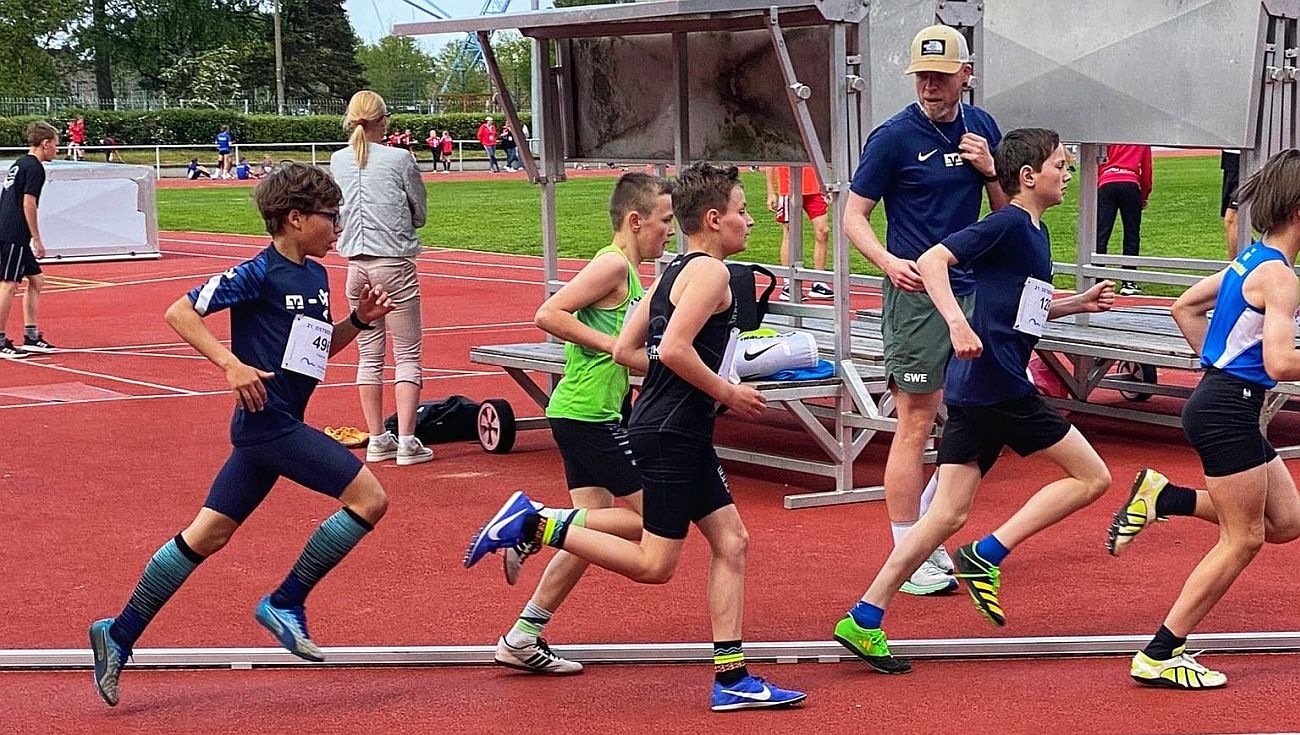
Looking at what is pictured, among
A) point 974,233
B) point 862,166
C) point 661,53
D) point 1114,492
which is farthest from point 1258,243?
point 661,53

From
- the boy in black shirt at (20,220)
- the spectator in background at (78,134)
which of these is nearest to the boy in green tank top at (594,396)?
the boy in black shirt at (20,220)

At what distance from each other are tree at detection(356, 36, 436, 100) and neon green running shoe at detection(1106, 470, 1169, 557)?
118 meters

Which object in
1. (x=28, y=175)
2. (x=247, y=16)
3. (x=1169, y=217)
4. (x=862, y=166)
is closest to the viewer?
(x=862, y=166)

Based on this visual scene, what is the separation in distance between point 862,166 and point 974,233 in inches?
42.5

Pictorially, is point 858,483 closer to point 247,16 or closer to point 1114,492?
point 1114,492

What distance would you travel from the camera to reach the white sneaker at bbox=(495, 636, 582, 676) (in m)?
5.98

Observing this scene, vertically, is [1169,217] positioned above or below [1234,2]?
below

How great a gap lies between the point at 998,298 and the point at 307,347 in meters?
2.43

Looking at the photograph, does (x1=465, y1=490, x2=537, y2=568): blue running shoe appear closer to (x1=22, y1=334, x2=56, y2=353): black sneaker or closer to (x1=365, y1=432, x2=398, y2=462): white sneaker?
(x1=365, y1=432, x2=398, y2=462): white sneaker

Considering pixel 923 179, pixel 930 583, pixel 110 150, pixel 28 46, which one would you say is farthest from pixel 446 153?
pixel 930 583

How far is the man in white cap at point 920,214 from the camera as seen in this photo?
23.2ft

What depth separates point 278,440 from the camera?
582 cm

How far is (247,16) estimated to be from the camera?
10025cm

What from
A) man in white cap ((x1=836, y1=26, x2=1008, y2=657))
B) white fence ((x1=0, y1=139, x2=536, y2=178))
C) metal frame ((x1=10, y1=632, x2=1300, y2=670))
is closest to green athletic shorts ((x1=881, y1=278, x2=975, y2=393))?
man in white cap ((x1=836, y1=26, x2=1008, y2=657))
